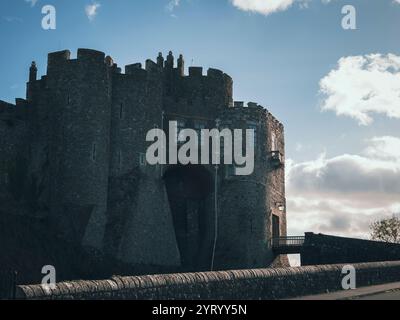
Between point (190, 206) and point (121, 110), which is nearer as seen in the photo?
point (121, 110)

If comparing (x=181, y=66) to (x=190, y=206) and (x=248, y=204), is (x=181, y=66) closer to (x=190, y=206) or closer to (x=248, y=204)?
(x=190, y=206)

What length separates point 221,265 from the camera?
133 ft

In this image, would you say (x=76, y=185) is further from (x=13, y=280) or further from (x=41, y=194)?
(x=13, y=280)

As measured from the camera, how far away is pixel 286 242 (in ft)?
146

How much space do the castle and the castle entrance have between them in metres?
0.07

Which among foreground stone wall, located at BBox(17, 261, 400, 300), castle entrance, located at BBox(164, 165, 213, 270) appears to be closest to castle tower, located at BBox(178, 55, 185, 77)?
castle entrance, located at BBox(164, 165, 213, 270)

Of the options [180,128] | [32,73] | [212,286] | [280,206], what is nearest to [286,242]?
[280,206]

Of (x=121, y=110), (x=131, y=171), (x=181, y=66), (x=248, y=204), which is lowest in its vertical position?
(x=248, y=204)

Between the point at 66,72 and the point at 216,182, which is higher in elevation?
the point at 66,72

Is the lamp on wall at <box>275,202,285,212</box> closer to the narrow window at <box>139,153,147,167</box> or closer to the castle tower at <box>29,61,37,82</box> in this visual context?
the narrow window at <box>139,153,147,167</box>

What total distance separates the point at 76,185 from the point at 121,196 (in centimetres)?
284

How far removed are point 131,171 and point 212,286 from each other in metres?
23.3

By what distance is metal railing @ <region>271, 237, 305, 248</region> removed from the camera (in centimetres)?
4341
